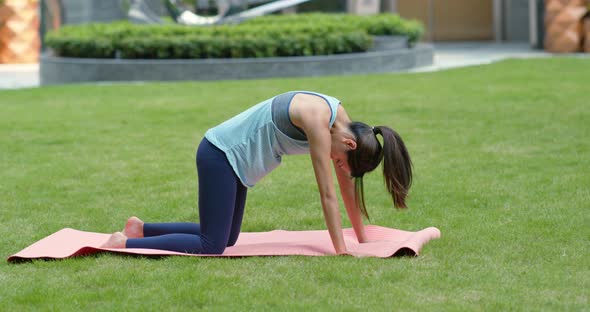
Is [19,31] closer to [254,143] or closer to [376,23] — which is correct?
[376,23]

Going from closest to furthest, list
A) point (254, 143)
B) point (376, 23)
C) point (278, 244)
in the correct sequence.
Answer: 1. point (254, 143)
2. point (278, 244)
3. point (376, 23)

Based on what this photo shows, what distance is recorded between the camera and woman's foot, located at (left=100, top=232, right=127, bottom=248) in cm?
573

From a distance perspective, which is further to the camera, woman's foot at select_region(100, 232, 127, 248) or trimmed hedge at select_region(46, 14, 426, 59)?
trimmed hedge at select_region(46, 14, 426, 59)

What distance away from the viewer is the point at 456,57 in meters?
20.3

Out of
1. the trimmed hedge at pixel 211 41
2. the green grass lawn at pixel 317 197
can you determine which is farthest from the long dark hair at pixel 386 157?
the trimmed hedge at pixel 211 41

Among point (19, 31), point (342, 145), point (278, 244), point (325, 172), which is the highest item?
point (342, 145)

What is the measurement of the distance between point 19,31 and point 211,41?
7.78 metres

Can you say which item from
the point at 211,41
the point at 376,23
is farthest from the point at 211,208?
the point at 376,23

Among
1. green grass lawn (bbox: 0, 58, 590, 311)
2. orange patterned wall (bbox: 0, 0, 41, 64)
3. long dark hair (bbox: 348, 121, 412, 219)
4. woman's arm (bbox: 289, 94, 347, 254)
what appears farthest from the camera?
orange patterned wall (bbox: 0, 0, 41, 64)

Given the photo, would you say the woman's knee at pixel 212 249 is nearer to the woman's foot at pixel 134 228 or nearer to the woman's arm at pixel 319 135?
the woman's foot at pixel 134 228

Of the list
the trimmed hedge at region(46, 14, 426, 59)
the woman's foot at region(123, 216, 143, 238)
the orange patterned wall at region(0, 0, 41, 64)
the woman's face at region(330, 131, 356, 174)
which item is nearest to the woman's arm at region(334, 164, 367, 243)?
the woman's face at region(330, 131, 356, 174)

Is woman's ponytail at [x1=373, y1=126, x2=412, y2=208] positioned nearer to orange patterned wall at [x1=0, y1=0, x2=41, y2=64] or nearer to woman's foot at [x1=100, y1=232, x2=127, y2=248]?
woman's foot at [x1=100, y1=232, x2=127, y2=248]

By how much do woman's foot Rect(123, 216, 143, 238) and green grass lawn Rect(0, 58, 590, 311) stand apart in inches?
14.6

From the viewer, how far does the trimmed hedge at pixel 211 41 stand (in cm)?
1623
